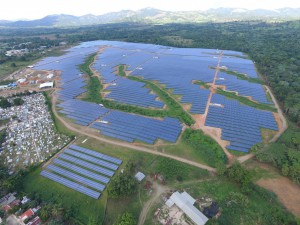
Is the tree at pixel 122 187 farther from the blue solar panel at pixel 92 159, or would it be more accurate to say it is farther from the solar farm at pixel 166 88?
the solar farm at pixel 166 88

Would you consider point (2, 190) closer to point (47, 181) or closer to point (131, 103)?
point (47, 181)

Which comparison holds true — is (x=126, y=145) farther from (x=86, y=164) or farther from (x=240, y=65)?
(x=240, y=65)

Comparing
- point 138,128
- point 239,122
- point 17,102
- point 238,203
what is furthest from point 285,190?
point 17,102

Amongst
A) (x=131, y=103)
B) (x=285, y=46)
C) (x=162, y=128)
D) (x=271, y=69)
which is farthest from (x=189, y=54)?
(x=162, y=128)

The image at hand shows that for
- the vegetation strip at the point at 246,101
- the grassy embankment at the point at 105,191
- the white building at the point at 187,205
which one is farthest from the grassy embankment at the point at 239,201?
the vegetation strip at the point at 246,101

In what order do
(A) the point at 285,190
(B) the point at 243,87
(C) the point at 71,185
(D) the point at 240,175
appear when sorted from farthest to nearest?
(B) the point at 243,87
(C) the point at 71,185
(A) the point at 285,190
(D) the point at 240,175

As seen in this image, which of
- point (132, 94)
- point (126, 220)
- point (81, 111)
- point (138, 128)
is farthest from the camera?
point (132, 94)
